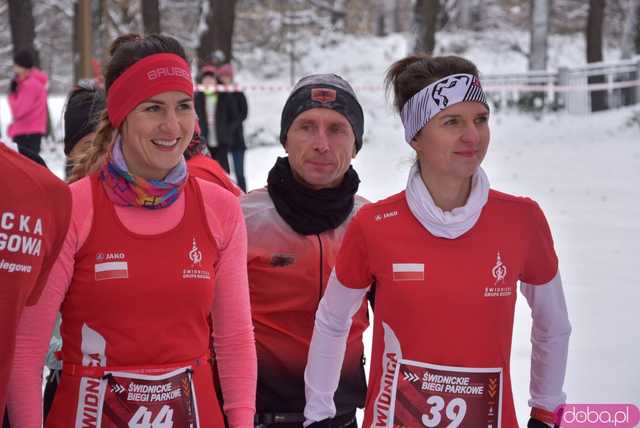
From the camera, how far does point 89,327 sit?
262 cm

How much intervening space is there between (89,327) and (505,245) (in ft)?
4.22

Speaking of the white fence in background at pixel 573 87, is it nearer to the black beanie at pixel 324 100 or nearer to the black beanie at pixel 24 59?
the black beanie at pixel 24 59

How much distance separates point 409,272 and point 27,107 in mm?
12402

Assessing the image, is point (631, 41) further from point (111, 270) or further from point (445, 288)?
point (111, 270)

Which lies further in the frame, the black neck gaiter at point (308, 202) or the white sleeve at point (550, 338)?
the black neck gaiter at point (308, 202)

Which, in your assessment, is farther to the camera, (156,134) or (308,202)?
(308,202)

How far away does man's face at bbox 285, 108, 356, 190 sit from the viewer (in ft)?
→ 11.2

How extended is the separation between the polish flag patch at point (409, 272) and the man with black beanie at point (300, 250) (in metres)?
0.51

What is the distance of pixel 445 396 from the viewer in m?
2.83

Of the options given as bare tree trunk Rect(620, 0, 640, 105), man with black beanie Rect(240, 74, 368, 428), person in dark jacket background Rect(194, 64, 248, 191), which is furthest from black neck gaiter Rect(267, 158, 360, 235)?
bare tree trunk Rect(620, 0, 640, 105)

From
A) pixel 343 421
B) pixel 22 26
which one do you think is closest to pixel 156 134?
pixel 343 421

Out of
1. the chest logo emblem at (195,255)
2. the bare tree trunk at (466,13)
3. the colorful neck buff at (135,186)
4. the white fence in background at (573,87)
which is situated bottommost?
the chest logo emblem at (195,255)

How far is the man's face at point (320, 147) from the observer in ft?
11.2

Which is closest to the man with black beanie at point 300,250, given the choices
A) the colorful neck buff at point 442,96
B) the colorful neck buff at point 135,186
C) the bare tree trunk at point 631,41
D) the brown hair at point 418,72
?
the brown hair at point 418,72
